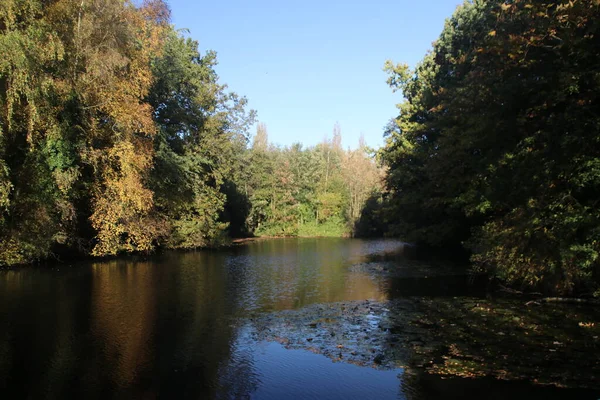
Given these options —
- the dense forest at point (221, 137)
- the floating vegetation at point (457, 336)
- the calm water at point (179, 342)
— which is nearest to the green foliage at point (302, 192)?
the dense forest at point (221, 137)

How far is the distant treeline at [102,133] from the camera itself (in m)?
16.3

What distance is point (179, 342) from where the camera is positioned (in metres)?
10.5

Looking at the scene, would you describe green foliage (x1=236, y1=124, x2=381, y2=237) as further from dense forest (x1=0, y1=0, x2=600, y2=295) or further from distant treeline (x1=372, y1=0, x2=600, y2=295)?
distant treeline (x1=372, y1=0, x2=600, y2=295)

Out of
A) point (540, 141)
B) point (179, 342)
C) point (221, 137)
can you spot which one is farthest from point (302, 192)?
point (179, 342)

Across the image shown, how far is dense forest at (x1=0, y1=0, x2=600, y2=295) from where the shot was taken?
12039mm

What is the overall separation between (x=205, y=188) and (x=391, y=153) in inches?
603

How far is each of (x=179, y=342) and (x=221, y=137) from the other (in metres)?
30.2

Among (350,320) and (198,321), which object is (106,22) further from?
(350,320)

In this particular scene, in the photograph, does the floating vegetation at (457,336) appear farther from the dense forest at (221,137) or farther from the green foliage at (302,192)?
the green foliage at (302,192)

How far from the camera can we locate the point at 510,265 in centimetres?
1498

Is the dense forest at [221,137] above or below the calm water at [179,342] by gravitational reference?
above

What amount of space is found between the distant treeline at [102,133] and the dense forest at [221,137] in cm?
9

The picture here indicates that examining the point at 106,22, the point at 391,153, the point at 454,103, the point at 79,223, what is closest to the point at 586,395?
the point at 454,103

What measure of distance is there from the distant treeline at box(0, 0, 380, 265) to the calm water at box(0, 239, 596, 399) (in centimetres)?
320
